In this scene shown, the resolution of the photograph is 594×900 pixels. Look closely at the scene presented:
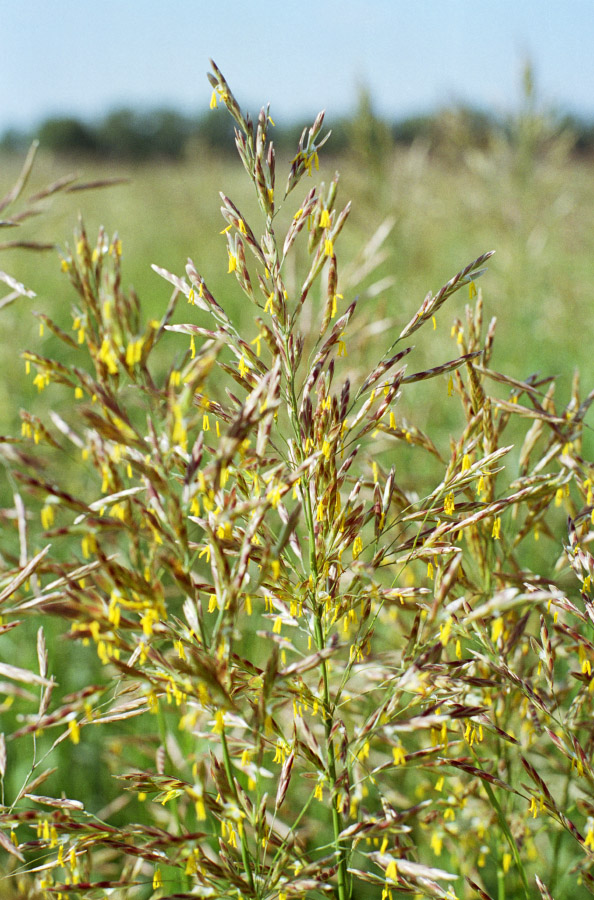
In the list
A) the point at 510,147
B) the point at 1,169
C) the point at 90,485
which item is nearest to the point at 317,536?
the point at 90,485

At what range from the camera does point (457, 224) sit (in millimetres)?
9055

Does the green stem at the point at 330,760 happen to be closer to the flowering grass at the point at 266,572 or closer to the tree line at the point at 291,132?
the flowering grass at the point at 266,572

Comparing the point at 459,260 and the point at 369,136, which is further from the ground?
the point at 369,136

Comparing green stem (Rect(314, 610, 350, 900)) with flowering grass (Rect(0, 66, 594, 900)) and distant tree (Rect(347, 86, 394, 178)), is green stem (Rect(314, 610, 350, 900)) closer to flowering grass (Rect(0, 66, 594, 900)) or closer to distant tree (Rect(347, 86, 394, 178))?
flowering grass (Rect(0, 66, 594, 900))

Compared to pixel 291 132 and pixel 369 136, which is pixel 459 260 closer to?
pixel 369 136

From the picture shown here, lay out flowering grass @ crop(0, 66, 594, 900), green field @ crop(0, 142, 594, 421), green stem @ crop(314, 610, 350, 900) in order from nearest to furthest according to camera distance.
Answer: flowering grass @ crop(0, 66, 594, 900)
green stem @ crop(314, 610, 350, 900)
green field @ crop(0, 142, 594, 421)

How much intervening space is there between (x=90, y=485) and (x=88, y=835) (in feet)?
6.51

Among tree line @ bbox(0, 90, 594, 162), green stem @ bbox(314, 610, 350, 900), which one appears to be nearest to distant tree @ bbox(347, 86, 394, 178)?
tree line @ bbox(0, 90, 594, 162)

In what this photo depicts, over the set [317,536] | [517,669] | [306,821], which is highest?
[317,536]

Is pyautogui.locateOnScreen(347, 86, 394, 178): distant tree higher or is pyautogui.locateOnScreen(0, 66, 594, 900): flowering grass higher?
pyautogui.locateOnScreen(347, 86, 394, 178): distant tree

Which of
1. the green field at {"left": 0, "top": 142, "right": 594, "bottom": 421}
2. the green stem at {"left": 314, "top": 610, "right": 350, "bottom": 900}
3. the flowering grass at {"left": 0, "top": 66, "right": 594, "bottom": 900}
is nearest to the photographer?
the flowering grass at {"left": 0, "top": 66, "right": 594, "bottom": 900}

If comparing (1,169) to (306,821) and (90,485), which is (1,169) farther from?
(306,821)

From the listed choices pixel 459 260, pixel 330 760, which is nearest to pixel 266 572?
pixel 330 760

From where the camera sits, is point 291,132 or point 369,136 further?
point 291,132
